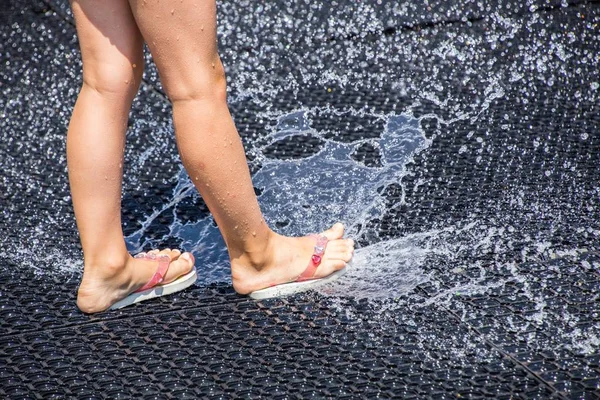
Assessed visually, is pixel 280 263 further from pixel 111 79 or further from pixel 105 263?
pixel 111 79

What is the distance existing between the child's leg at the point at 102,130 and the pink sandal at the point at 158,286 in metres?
0.09

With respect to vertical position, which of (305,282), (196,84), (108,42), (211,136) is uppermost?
(108,42)

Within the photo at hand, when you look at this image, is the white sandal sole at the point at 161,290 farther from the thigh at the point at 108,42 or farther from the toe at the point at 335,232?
the thigh at the point at 108,42

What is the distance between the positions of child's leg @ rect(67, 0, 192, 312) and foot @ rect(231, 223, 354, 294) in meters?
0.29

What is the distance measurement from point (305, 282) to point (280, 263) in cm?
9

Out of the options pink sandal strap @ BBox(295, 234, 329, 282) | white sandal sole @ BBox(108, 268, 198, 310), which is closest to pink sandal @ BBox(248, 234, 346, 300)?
pink sandal strap @ BBox(295, 234, 329, 282)

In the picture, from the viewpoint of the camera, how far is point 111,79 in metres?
1.84

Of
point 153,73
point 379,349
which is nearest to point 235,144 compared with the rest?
point 379,349

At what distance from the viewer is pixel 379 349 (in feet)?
5.92

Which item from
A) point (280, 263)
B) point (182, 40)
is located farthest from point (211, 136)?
point (280, 263)

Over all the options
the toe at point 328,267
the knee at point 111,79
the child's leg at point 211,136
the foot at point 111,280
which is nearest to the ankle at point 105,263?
the foot at point 111,280

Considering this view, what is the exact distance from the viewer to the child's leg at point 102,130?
5.93ft

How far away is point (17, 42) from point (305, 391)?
95.3 inches

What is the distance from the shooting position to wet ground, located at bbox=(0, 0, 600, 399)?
1.76m
